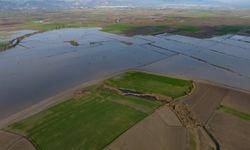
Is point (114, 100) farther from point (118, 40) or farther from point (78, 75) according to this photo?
point (118, 40)

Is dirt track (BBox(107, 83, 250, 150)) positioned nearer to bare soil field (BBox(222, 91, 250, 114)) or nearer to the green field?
bare soil field (BBox(222, 91, 250, 114))

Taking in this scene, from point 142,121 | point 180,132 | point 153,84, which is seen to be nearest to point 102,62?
point 153,84

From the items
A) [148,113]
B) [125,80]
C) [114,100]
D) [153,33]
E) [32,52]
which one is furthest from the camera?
[153,33]

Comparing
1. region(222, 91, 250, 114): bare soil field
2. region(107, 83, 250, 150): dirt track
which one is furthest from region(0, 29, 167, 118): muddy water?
region(222, 91, 250, 114): bare soil field

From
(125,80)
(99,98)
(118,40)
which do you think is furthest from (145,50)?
(99,98)

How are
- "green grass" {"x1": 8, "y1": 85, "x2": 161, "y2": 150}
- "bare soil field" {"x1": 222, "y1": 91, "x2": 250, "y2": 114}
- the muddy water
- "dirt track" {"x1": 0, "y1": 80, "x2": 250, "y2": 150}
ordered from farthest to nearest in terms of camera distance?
the muddy water, "bare soil field" {"x1": 222, "y1": 91, "x2": 250, "y2": 114}, "green grass" {"x1": 8, "y1": 85, "x2": 161, "y2": 150}, "dirt track" {"x1": 0, "y1": 80, "x2": 250, "y2": 150}

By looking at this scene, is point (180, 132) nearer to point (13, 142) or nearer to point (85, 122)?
point (85, 122)
